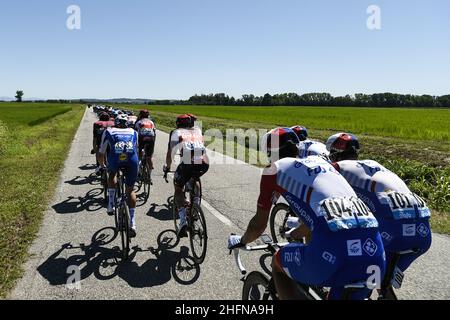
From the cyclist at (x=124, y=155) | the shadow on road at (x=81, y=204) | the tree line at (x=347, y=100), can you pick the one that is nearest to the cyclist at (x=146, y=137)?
the shadow on road at (x=81, y=204)

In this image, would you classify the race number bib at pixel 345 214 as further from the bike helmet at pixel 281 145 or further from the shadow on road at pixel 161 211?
the shadow on road at pixel 161 211

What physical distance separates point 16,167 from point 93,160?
2.69 m

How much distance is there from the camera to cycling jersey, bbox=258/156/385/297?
2.49 meters

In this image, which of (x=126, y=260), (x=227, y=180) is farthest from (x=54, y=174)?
A: (x=126, y=260)

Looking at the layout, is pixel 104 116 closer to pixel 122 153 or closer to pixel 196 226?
pixel 122 153

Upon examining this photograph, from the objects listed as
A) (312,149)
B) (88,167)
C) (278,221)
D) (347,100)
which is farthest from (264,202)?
(347,100)

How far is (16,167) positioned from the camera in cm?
1322

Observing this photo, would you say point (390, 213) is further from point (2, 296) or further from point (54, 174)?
point (54, 174)

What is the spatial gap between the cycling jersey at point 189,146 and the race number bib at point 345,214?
3.44m

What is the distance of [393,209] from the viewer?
3.16 metres

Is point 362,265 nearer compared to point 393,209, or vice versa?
point 362,265

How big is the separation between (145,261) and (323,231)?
11.7 ft

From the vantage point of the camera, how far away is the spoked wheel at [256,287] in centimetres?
315

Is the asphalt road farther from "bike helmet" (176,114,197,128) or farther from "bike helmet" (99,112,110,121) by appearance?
"bike helmet" (99,112,110,121)
